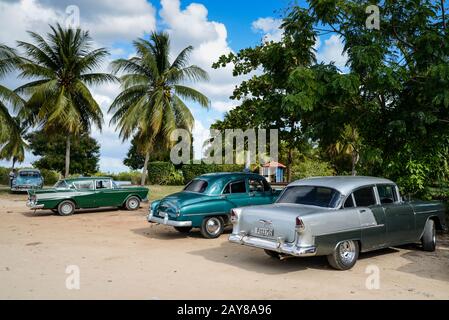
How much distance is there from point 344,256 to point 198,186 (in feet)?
16.9

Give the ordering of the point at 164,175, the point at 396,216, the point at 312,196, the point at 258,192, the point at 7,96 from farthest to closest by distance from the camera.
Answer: the point at 164,175 → the point at 7,96 → the point at 258,192 → the point at 396,216 → the point at 312,196

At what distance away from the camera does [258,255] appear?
8969 millimetres

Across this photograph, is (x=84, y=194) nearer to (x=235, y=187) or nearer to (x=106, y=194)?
(x=106, y=194)

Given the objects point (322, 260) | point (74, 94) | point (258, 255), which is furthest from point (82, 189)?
point (74, 94)

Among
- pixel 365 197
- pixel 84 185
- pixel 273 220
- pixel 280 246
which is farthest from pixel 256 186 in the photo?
pixel 84 185

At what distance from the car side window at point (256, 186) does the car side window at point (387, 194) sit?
4.05 m

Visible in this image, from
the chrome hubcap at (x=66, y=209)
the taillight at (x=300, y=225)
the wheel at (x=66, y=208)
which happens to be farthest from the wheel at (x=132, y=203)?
the taillight at (x=300, y=225)

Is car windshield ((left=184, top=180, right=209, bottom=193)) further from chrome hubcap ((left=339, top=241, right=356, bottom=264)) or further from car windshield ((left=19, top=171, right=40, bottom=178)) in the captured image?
car windshield ((left=19, top=171, right=40, bottom=178))

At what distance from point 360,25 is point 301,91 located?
10.9ft

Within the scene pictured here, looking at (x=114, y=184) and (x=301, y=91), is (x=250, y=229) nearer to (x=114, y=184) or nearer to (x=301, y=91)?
(x=301, y=91)

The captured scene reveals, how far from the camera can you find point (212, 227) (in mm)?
11117

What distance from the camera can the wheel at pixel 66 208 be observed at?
52.5 feet

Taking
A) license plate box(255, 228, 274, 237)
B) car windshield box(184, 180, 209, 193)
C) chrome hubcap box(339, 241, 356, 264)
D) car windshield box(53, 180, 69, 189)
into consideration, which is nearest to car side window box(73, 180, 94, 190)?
car windshield box(53, 180, 69, 189)

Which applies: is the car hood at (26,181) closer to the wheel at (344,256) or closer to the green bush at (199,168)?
the green bush at (199,168)
